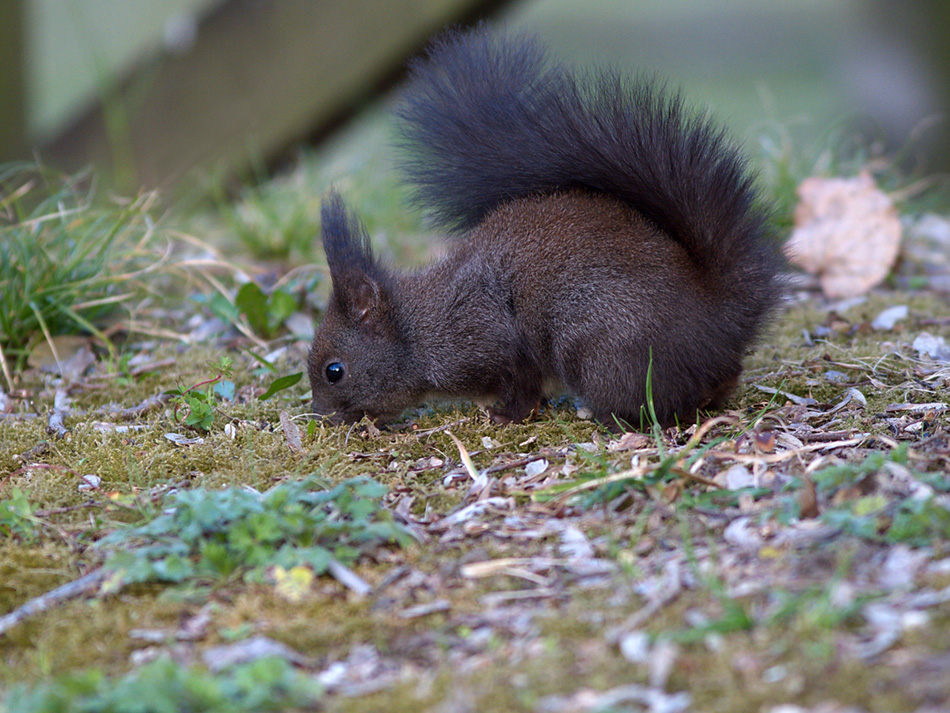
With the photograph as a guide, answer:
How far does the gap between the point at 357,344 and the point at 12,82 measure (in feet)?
11.0

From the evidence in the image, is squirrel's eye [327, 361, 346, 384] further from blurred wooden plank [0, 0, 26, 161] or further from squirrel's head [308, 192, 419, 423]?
blurred wooden plank [0, 0, 26, 161]

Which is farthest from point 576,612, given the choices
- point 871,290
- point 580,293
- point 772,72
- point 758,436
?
point 772,72

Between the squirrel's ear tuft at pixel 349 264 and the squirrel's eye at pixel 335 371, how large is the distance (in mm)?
183

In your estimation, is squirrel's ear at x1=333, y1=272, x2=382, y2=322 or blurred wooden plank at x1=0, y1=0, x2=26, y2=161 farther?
blurred wooden plank at x1=0, y1=0, x2=26, y2=161

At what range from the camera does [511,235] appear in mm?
3090

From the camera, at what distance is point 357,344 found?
10.7 feet

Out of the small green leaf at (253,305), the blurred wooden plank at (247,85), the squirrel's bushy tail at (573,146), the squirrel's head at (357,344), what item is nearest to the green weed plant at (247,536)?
the squirrel's head at (357,344)

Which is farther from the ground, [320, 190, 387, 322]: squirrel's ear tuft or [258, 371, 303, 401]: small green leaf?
[320, 190, 387, 322]: squirrel's ear tuft

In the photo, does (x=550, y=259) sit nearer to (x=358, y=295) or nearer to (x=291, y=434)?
(x=358, y=295)

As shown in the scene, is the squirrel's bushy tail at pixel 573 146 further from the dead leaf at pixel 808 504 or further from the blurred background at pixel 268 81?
the blurred background at pixel 268 81

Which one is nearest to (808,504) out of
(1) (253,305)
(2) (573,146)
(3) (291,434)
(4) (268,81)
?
(2) (573,146)

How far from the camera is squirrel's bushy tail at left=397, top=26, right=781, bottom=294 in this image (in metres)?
2.80

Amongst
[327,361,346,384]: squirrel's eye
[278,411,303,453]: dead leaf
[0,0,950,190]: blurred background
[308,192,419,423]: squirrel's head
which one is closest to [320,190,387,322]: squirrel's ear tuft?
[308,192,419,423]: squirrel's head

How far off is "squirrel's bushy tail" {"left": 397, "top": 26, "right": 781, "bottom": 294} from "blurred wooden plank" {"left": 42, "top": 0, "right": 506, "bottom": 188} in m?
2.32
